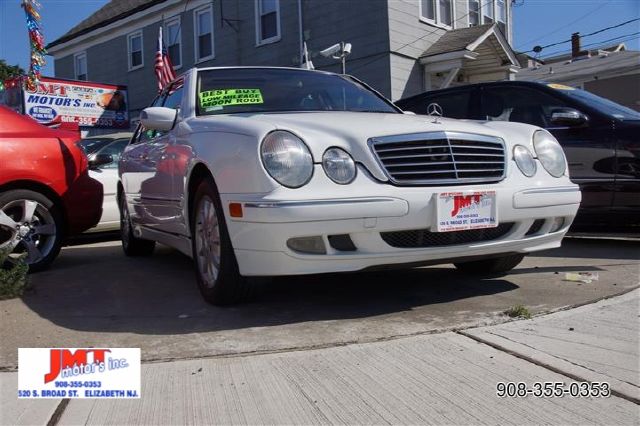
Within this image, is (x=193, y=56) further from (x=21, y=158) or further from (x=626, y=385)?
(x=626, y=385)

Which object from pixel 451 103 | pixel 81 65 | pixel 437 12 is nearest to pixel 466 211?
pixel 451 103

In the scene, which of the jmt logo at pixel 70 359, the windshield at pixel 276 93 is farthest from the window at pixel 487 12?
the jmt logo at pixel 70 359

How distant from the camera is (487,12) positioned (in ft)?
54.3

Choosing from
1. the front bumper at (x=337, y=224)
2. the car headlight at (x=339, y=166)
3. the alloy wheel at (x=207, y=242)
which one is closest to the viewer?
the front bumper at (x=337, y=224)

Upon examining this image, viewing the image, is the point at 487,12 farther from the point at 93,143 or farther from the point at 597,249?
the point at 597,249

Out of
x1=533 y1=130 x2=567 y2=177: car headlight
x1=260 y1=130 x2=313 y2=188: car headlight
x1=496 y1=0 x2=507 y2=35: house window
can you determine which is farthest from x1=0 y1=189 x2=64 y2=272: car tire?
x1=496 y1=0 x2=507 y2=35: house window

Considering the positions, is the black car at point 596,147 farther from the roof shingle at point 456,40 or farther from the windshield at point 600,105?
the roof shingle at point 456,40

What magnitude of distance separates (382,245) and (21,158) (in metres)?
3.20

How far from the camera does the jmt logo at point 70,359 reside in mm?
2664

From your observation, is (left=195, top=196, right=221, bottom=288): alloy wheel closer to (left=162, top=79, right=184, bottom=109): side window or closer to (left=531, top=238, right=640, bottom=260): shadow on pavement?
(left=162, top=79, right=184, bottom=109): side window

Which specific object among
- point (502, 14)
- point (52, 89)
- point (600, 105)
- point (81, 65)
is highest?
point (81, 65)

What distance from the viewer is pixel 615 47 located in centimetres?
3147

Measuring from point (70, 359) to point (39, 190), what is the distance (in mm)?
2620

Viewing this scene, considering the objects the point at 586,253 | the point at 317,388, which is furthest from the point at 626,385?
the point at 586,253
